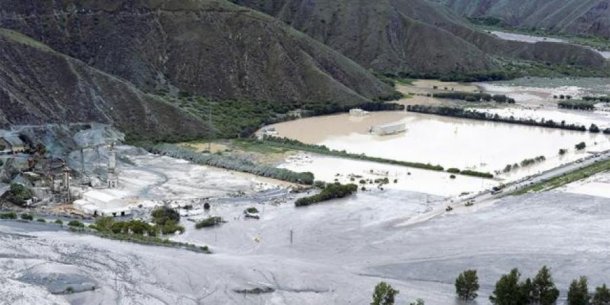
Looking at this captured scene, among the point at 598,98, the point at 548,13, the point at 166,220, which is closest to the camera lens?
the point at 166,220

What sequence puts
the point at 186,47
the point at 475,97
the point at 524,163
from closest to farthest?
1. the point at 524,163
2. the point at 186,47
3. the point at 475,97

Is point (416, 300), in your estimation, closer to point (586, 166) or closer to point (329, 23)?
point (586, 166)

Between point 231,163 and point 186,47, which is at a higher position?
point 186,47

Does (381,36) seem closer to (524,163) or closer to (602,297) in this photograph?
(524,163)

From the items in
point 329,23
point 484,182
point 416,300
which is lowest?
point 416,300

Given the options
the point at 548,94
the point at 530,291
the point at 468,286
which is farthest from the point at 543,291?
the point at 548,94

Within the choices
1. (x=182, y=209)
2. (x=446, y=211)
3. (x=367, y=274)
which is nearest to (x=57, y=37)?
(x=182, y=209)
